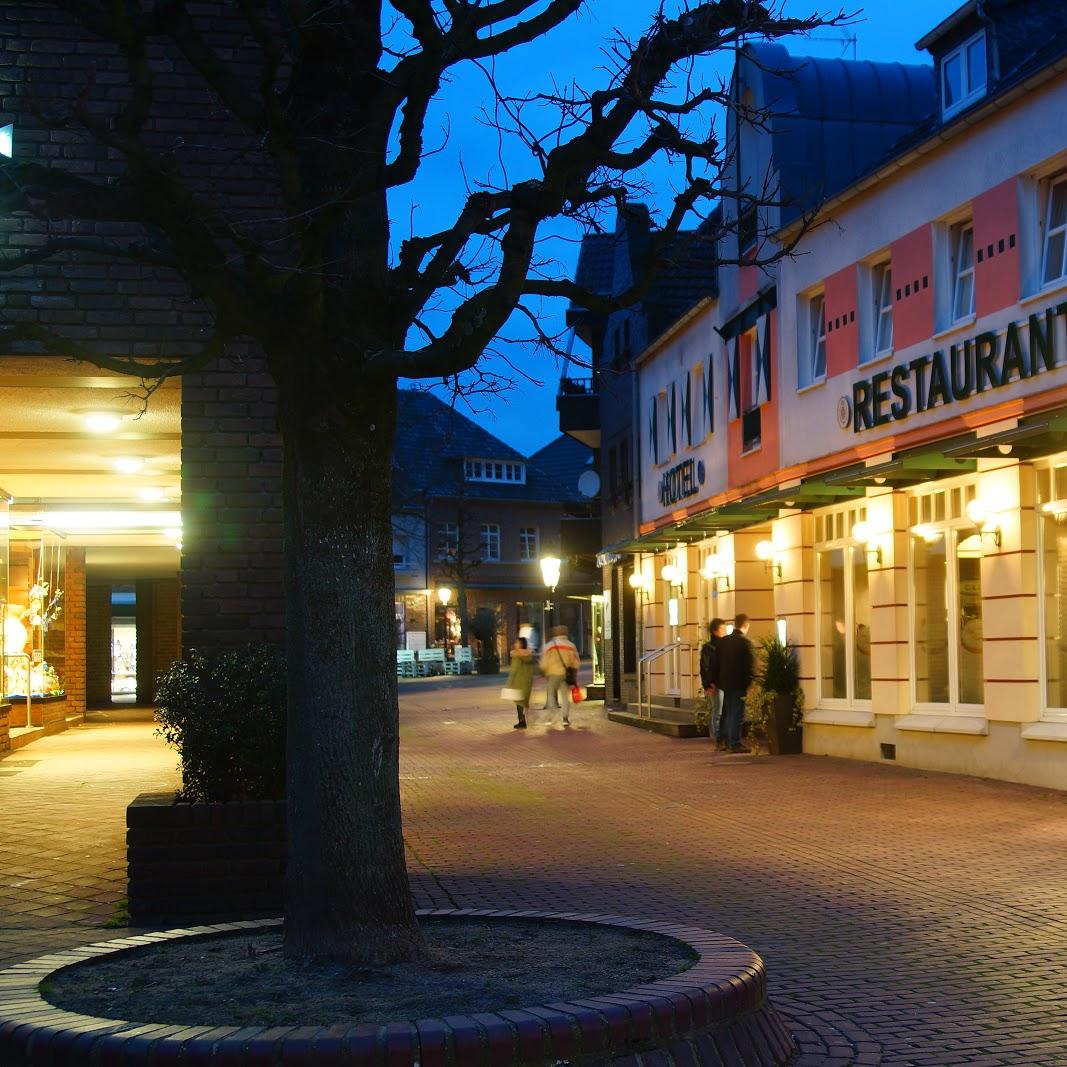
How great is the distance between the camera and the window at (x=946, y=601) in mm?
18391

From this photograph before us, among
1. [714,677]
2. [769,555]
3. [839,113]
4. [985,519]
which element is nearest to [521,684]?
[769,555]

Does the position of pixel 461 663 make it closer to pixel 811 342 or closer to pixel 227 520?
pixel 811 342

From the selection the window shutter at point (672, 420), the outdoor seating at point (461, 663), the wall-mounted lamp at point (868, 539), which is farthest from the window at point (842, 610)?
the outdoor seating at point (461, 663)

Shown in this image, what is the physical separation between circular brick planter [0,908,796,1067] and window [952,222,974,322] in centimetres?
1413

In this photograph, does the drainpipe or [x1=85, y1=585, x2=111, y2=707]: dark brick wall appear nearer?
the drainpipe

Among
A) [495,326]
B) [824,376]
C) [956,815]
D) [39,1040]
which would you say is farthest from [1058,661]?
[39,1040]

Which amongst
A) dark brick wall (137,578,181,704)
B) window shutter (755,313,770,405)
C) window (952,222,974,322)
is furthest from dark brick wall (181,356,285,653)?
dark brick wall (137,578,181,704)

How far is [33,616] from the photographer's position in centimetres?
2502

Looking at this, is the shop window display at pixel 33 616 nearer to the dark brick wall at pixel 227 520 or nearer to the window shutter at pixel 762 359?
the window shutter at pixel 762 359

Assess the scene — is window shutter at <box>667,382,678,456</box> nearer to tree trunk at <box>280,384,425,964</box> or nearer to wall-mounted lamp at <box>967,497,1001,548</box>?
wall-mounted lamp at <box>967,497,1001,548</box>

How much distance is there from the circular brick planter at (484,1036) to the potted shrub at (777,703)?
55.3ft

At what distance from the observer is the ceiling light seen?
13828 mm

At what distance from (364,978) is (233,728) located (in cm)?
361

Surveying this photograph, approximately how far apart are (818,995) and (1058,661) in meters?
10.3
